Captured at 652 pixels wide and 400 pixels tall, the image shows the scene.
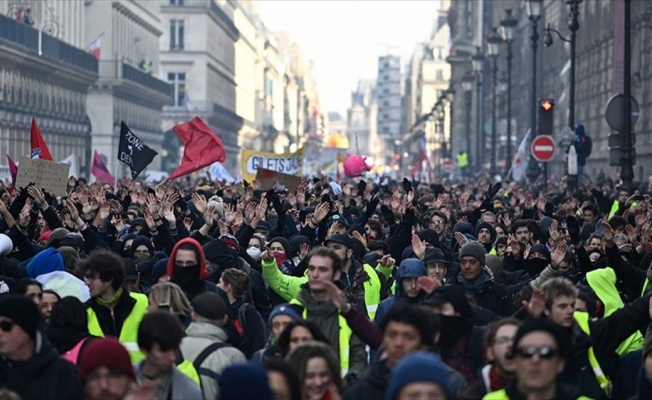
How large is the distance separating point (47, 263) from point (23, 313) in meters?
3.86

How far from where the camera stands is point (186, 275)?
425 inches

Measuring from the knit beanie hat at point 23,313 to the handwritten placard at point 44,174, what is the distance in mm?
13076

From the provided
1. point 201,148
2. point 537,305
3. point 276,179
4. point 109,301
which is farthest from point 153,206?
point 201,148

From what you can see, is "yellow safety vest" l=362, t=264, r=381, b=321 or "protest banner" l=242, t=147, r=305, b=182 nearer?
"yellow safety vest" l=362, t=264, r=381, b=321

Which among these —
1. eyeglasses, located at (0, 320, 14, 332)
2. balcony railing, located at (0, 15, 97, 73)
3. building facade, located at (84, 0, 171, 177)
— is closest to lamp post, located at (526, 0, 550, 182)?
balcony railing, located at (0, 15, 97, 73)

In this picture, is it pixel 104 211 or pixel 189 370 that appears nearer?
pixel 189 370

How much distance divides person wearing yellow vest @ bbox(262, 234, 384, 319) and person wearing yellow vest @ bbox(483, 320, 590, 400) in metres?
4.33

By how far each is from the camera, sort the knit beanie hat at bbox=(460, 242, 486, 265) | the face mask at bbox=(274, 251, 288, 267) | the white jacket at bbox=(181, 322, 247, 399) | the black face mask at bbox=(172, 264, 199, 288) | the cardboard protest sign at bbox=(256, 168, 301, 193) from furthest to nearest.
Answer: the cardboard protest sign at bbox=(256, 168, 301, 193) → the face mask at bbox=(274, 251, 288, 267) → the knit beanie hat at bbox=(460, 242, 486, 265) → the black face mask at bbox=(172, 264, 199, 288) → the white jacket at bbox=(181, 322, 247, 399)

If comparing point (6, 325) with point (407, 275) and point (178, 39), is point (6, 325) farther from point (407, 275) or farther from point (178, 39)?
point (178, 39)

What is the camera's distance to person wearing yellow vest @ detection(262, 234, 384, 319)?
12156 mm

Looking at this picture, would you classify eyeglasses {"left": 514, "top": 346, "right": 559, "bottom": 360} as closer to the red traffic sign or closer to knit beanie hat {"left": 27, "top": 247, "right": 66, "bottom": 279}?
knit beanie hat {"left": 27, "top": 247, "right": 66, "bottom": 279}

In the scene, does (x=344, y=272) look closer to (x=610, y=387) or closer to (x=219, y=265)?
(x=219, y=265)

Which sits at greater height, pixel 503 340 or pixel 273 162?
pixel 273 162

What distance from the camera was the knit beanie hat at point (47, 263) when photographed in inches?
473
